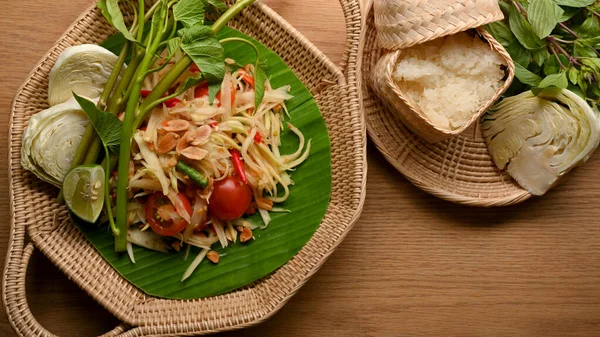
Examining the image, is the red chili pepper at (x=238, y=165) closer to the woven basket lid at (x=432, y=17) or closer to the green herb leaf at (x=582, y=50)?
the woven basket lid at (x=432, y=17)

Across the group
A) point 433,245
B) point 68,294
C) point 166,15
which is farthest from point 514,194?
point 68,294

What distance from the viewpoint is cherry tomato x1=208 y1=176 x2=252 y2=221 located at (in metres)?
2.08

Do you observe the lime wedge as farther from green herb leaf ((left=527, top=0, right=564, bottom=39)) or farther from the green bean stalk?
green herb leaf ((left=527, top=0, right=564, bottom=39))

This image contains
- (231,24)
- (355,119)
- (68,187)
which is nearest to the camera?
(68,187)

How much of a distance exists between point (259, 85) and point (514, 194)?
1.30 m

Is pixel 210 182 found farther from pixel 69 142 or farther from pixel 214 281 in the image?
pixel 69 142

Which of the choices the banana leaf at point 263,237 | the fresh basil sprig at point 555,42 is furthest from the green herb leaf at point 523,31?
the banana leaf at point 263,237

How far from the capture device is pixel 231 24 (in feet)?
→ 7.74

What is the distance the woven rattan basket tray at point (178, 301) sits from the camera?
6.76 ft

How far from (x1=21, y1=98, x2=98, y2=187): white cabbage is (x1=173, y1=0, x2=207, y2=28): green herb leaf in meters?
0.56

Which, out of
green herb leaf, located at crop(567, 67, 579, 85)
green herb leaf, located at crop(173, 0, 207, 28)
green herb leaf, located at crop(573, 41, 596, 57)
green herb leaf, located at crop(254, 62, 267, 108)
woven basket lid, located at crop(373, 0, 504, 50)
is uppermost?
green herb leaf, located at crop(173, 0, 207, 28)

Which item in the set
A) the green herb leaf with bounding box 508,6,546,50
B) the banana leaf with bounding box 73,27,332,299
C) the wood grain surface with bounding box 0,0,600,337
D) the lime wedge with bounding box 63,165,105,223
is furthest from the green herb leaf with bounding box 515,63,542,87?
the lime wedge with bounding box 63,165,105,223

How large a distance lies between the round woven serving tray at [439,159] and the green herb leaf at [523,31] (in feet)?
1.41

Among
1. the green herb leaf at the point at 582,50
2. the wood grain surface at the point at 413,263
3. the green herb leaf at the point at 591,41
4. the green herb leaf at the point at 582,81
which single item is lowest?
the wood grain surface at the point at 413,263
